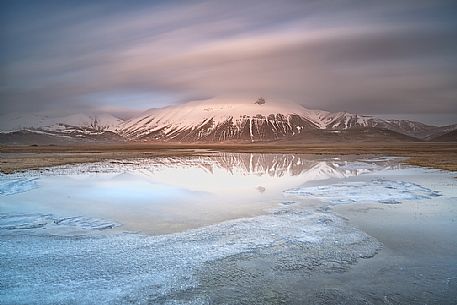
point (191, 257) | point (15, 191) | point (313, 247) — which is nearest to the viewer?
point (191, 257)

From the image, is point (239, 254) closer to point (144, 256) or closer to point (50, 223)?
point (144, 256)

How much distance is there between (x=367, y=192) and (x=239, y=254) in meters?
12.5

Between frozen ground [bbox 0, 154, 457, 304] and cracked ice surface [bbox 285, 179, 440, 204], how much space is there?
0.27 meters

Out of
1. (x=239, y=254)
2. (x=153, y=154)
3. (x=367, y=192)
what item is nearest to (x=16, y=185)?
(x=239, y=254)

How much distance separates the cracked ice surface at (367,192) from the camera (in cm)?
1820

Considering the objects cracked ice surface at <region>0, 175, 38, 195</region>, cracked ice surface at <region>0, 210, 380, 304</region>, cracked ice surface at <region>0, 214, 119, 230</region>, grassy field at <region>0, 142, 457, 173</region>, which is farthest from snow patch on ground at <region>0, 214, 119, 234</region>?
grassy field at <region>0, 142, 457, 173</region>

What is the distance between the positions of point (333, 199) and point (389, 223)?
514 centimetres

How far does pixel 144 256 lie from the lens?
9.69m

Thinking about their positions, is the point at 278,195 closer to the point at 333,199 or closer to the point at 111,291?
the point at 333,199

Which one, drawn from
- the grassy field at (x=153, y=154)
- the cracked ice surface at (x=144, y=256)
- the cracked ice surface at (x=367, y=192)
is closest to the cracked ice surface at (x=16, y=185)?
the grassy field at (x=153, y=154)

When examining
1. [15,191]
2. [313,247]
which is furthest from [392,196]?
[15,191]

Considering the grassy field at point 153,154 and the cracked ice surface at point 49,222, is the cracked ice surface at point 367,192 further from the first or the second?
the grassy field at point 153,154

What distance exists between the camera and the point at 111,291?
749 cm

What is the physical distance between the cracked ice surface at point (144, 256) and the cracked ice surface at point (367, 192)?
5207 millimetres
